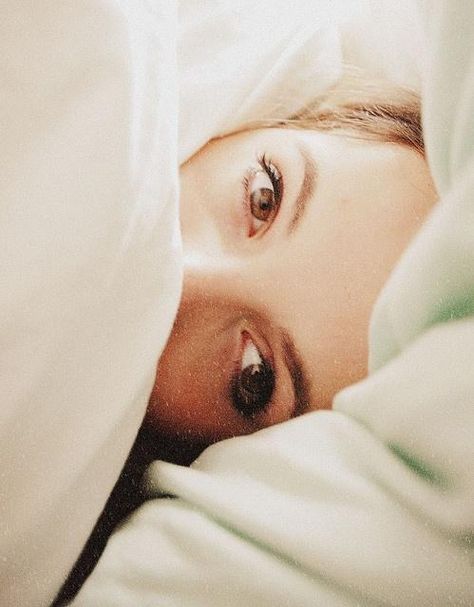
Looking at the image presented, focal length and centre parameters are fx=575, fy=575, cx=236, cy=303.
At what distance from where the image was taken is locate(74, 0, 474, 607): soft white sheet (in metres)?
0.32

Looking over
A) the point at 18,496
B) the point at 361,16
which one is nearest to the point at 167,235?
the point at 18,496

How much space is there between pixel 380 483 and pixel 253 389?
18 centimetres

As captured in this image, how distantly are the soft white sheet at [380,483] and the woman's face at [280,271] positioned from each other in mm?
67

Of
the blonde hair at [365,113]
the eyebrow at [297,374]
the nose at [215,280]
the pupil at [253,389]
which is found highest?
the blonde hair at [365,113]

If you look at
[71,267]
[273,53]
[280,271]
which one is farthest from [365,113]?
[71,267]

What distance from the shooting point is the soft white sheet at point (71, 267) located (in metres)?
0.34

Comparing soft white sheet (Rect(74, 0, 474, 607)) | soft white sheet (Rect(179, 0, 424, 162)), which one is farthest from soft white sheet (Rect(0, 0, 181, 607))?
soft white sheet (Rect(179, 0, 424, 162))

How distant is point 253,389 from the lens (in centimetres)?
51

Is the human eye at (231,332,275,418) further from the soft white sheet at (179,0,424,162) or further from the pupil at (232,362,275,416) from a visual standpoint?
the soft white sheet at (179,0,424,162)

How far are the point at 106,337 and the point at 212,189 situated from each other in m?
0.23

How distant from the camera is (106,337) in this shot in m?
0.38

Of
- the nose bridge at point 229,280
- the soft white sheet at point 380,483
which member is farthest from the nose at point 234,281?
the soft white sheet at point 380,483

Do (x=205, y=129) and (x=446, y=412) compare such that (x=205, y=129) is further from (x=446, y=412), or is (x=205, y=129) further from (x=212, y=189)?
(x=446, y=412)

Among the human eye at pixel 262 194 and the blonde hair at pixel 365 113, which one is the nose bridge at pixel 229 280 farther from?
the blonde hair at pixel 365 113
